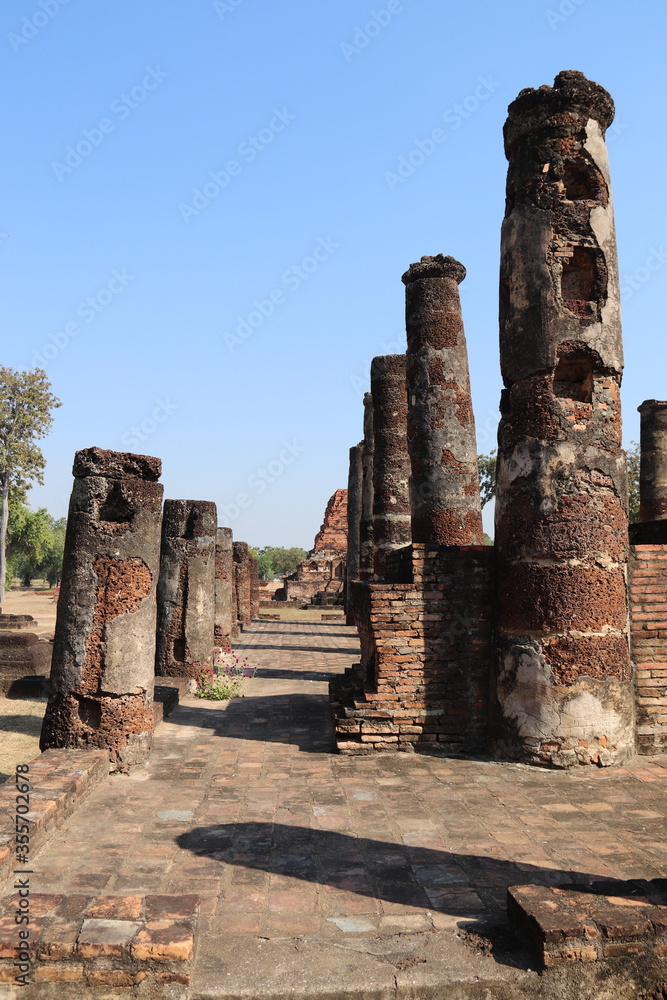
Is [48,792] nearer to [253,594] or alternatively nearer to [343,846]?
[343,846]

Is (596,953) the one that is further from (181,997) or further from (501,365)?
(501,365)

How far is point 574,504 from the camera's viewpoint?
6.26 m

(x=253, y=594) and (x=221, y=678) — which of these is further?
(x=253, y=594)

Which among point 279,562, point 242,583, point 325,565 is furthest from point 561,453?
point 279,562

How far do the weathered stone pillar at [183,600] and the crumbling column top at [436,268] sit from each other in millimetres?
4534

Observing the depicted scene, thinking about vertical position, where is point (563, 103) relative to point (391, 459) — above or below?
above

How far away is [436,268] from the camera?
32.8 feet

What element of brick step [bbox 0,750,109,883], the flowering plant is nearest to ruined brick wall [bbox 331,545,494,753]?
brick step [bbox 0,750,109,883]

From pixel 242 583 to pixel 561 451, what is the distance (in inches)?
602

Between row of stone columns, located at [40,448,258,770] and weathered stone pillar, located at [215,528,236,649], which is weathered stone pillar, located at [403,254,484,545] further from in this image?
weathered stone pillar, located at [215,528,236,649]

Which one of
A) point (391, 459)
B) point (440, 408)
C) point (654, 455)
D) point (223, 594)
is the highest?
point (654, 455)

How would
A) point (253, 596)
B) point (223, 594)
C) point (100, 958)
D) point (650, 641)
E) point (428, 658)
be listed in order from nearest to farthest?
point (100, 958)
point (650, 641)
point (428, 658)
point (223, 594)
point (253, 596)

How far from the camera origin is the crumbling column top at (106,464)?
6293 mm

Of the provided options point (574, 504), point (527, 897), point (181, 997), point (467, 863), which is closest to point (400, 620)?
point (574, 504)
